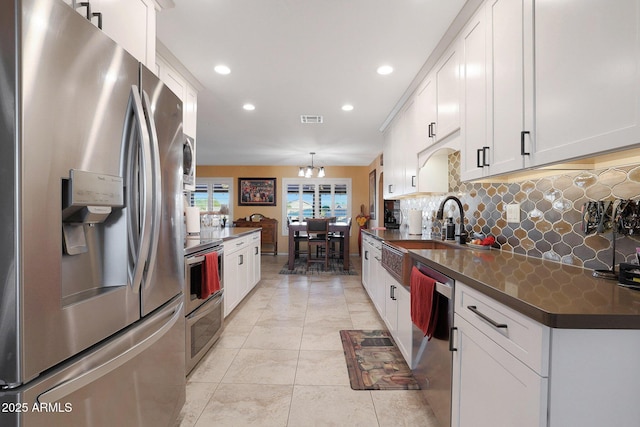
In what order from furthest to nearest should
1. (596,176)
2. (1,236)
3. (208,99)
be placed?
(208,99)
(596,176)
(1,236)

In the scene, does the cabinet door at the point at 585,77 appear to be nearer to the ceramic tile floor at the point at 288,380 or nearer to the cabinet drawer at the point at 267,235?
the ceramic tile floor at the point at 288,380

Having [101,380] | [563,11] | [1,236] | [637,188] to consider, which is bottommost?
[101,380]

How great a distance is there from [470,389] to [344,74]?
255 centimetres

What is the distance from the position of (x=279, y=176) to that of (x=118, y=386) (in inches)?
290

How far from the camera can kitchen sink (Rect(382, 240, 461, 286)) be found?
2035mm

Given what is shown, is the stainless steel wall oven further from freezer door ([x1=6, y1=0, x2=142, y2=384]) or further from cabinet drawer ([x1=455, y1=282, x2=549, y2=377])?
cabinet drawer ([x1=455, y1=282, x2=549, y2=377])

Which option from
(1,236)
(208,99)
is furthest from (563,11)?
(208,99)

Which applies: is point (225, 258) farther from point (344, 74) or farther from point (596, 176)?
point (596, 176)

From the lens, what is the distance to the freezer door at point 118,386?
28.4 inches

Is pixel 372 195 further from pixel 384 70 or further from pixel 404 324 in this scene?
pixel 404 324

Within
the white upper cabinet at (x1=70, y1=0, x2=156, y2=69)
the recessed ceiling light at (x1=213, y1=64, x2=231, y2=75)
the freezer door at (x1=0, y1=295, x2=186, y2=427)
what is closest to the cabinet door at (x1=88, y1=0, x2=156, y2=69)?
the white upper cabinet at (x1=70, y1=0, x2=156, y2=69)

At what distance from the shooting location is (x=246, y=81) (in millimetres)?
2885

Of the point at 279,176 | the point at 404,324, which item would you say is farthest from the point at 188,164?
the point at 279,176

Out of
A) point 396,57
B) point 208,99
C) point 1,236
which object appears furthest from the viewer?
point 208,99
